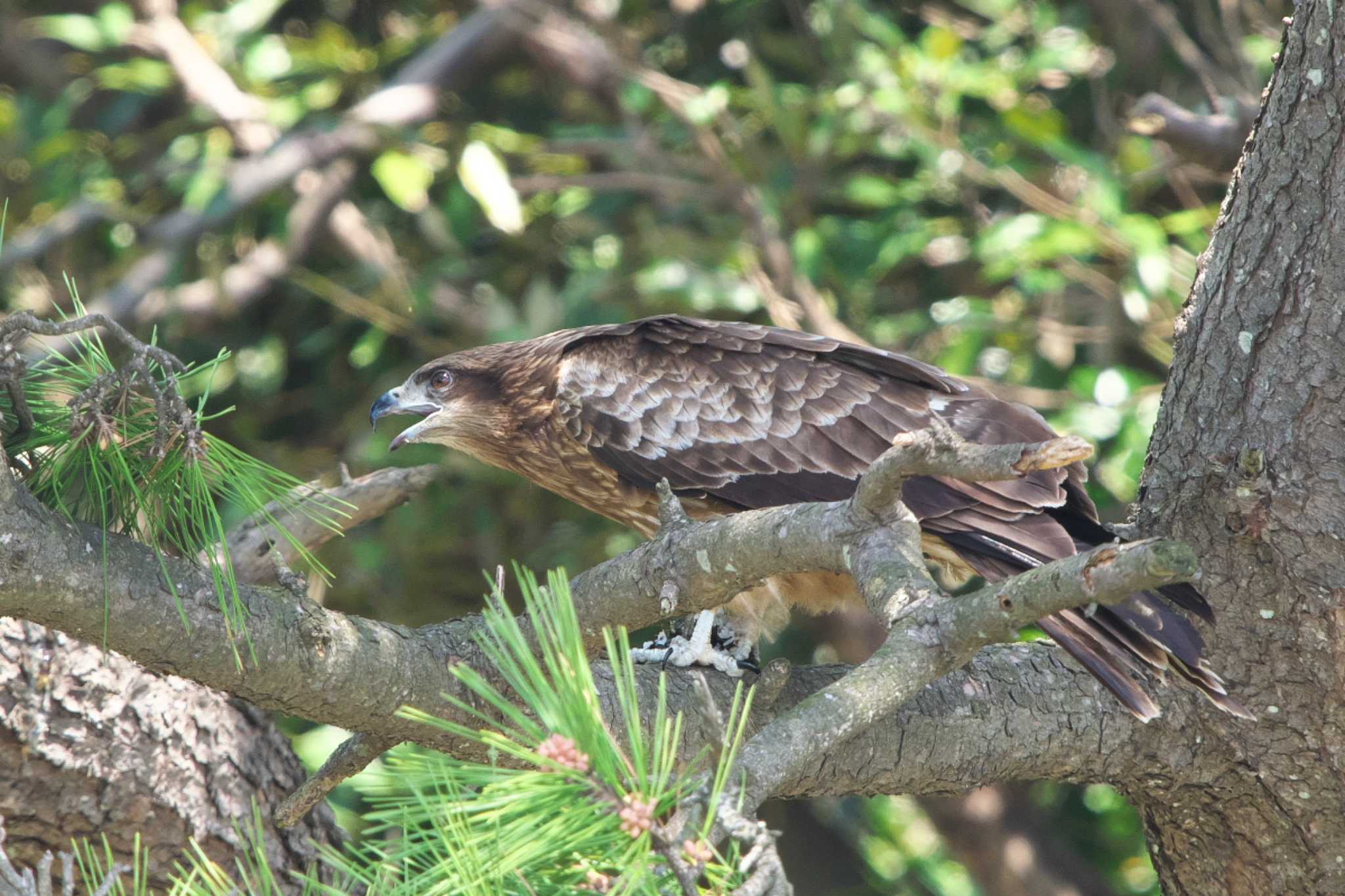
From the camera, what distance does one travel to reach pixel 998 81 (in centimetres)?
500

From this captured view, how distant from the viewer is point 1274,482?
2.88 meters

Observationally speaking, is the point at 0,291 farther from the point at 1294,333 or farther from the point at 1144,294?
the point at 1294,333

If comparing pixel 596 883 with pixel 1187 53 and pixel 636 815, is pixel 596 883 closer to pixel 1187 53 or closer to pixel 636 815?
pixel 636 815

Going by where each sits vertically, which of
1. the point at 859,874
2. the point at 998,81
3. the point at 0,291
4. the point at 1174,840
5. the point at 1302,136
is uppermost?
the point at 1302,136

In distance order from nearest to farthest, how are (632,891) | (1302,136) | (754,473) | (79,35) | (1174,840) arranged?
(632,891), (1302,136), (1174,840), (754,473), (79,35)

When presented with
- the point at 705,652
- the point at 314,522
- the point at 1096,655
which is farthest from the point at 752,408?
the point at 1096,655

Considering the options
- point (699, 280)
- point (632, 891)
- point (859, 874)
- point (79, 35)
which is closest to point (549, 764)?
point (632, 891)

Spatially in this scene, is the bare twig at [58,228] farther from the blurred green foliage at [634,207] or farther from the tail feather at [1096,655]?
the tail feather at [1096,655]

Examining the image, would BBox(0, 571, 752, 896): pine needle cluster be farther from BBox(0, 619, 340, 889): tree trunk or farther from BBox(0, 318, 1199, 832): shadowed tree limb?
BBox(0, 619, 340, 889): tree trunk

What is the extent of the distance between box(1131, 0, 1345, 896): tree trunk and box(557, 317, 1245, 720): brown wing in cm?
33

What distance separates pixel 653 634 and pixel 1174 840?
2.87 meters

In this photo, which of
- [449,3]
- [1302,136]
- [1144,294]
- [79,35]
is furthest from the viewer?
[449,3]

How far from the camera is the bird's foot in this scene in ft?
11.6

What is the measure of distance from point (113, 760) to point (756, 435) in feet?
5.73
